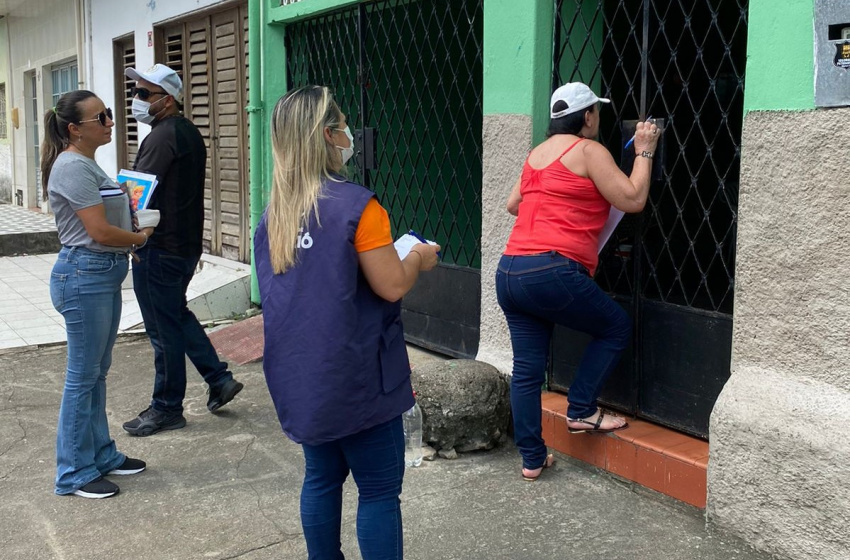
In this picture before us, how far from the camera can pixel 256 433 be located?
4.78 metres

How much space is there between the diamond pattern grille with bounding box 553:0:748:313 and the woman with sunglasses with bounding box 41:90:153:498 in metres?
2.22

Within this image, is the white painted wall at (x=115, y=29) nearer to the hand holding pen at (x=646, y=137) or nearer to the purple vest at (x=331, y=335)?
the hand holding pen at (x=646, y=137)

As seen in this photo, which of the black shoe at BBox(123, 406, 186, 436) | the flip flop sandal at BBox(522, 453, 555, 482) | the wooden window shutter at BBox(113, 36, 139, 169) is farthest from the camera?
the wooden window shutter at BBox(113, 36, 139, 169)

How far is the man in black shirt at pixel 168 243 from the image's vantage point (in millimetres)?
4633

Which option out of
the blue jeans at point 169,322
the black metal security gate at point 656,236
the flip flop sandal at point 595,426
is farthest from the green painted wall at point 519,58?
→ the blue jeans at point 169,322

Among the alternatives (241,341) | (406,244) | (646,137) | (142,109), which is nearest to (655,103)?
(646,137)

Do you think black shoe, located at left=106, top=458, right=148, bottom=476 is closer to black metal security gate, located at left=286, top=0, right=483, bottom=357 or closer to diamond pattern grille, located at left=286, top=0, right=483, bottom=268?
black metal security gate, located at left=286, top=0, right=483, bottom=357

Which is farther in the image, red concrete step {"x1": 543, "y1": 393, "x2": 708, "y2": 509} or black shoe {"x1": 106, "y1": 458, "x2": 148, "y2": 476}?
black shoe {"x1": 106, "y1": 458, "x2": 148, "y2": 476}

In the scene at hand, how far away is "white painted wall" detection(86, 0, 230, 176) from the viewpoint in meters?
8.84

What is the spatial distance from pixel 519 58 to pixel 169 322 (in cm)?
228

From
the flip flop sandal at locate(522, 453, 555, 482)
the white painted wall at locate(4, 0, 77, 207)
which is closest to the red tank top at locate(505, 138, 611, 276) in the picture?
the flip flop sandal at locate(522, 453, 555, 482)

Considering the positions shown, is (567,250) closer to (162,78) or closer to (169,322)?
(169,322)

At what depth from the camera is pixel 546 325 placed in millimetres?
3949

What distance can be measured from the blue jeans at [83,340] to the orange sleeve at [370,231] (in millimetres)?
1839
